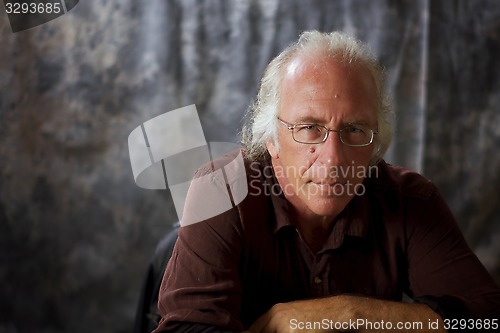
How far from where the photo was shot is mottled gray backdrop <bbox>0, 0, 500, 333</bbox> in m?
2.31

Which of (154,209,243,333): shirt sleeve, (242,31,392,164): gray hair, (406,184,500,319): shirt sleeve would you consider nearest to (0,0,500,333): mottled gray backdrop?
(242,31,392,164): gray hair

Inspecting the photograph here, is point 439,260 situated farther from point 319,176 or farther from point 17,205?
point 17,205

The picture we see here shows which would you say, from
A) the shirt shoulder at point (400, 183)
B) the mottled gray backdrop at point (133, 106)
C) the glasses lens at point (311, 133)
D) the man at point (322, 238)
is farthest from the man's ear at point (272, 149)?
the mottled gray backdrop at point (133, 106)

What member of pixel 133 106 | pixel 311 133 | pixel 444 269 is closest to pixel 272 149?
pixel 311 133

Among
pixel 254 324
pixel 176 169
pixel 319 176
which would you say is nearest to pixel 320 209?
pixel 319 176

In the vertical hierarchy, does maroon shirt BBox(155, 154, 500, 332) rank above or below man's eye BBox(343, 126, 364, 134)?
below

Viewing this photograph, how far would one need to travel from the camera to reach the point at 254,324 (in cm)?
147

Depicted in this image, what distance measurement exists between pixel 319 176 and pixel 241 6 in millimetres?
1102

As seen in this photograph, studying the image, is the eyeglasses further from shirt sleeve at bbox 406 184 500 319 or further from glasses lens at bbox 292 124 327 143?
shirt sleeve at bbox 406 184 500 319

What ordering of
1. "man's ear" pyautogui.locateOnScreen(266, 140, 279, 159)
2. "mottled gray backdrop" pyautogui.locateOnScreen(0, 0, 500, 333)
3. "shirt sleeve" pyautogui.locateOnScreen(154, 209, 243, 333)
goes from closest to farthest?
"shirt sleeve" pyautogui.locateOnScreen(154, 209, 243, 333), "man's ear" pyautogui.locateOnScreen(266, 140, 279, 159), "mottled gray backdrop" pyautogui.locateOnScreen(0, 0, 500, 333)

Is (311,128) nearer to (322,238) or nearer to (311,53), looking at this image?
(311,53)

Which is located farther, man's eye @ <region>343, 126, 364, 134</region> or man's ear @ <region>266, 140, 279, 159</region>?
man's ear @ <region>266, 140, 279, 159</region>

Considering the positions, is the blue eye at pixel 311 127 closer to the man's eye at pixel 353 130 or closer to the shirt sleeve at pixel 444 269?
the man's eye at pixel 353 130

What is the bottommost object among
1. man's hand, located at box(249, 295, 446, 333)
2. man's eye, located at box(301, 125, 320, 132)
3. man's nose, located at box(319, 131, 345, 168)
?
man's hand, located at box(249, 295, 446, 333)
